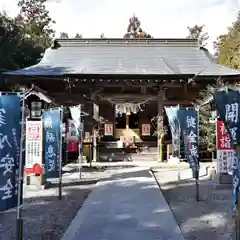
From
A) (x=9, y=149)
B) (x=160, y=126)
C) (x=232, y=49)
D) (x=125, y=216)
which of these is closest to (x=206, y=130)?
(x=160, y=126)

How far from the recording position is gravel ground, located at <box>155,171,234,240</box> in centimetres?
617

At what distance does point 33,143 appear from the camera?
1080cm

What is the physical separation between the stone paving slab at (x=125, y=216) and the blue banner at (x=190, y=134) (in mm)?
1147

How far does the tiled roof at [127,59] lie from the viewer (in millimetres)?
17706

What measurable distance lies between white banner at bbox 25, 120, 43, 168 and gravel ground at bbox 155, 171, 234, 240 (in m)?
3.42

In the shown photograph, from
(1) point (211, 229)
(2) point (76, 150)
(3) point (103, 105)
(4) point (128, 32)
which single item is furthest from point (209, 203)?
(4) point (128, 32)

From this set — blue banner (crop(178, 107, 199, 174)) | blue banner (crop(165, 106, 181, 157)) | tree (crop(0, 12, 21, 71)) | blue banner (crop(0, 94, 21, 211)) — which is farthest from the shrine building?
blue banner (crop(0, 94, 21, 211))

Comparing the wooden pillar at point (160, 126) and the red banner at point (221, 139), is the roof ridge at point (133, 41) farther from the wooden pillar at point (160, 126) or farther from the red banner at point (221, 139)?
the red banner at point (221, 139)

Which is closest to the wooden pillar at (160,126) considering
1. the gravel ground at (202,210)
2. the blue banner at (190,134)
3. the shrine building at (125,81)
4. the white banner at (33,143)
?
the shrine building at (125,81)

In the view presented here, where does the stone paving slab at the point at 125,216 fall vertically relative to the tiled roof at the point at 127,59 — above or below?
below

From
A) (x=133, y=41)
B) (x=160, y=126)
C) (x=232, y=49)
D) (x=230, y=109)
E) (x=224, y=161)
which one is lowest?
(x=224, y=161)

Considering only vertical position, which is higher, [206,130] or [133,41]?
[133,41]

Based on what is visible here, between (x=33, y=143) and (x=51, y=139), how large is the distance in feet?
1.89

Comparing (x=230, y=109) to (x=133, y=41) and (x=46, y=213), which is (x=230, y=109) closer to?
(x=46, y=213)
